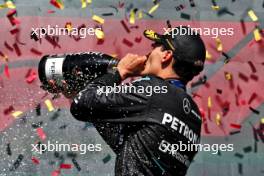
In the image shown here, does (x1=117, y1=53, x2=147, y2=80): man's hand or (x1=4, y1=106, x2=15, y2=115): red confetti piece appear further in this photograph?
(x1=4, y1=106, x2=15, y2=115): red confetti piece

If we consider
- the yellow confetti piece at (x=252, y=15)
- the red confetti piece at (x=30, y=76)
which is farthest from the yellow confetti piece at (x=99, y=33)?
the yellow confetti piece at (x=252, y=15)

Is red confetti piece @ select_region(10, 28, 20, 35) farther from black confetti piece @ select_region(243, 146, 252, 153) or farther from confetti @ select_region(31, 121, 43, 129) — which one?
black confetti piece @ select_region(243, 146, 252, 153)

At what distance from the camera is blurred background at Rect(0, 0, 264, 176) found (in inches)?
225

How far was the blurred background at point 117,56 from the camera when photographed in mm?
5715

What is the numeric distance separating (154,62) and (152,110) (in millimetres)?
260

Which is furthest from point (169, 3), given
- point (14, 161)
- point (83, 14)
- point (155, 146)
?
point (155, 146)

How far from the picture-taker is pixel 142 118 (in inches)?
108

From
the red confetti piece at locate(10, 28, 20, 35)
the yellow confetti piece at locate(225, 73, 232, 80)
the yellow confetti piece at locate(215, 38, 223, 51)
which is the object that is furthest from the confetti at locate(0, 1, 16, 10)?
the yellow confetti piece at locate(225, 73, 232, 80)

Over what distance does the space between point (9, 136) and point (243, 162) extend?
2.37 meters

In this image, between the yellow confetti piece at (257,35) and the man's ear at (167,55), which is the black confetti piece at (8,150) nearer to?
the yellow confetti piece at (257,35)

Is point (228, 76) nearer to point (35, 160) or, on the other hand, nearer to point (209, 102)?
point (209, 102)

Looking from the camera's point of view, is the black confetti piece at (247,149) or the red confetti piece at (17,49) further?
the black confetti piece at (247,149)

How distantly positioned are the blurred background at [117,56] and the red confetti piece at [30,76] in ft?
0.03

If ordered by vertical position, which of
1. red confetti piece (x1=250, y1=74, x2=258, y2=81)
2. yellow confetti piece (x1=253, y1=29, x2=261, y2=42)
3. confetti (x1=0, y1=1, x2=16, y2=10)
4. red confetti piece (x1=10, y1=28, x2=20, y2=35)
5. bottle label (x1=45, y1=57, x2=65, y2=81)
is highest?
bottle label (x1=45, y1=57, x2=65, y2=81)
